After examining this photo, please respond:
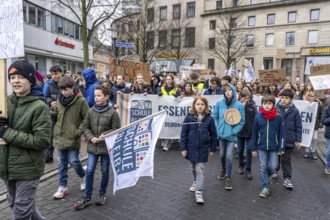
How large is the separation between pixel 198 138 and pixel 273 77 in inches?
282

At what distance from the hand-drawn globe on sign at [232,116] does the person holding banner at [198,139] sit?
33.5 inches

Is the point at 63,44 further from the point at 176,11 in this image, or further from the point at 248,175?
the point at 248,175

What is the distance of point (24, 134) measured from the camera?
2.84 metres

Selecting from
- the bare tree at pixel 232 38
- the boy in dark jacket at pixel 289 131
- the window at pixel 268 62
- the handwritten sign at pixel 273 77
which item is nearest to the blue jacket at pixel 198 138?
the boy in dark jacket at pixel 289 131

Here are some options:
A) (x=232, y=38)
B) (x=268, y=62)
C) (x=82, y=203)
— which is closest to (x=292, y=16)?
(x=268, y=62)

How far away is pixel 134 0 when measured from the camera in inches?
871

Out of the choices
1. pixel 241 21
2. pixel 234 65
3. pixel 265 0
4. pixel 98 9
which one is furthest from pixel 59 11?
pixel 265 0

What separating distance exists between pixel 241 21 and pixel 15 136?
1925 inches

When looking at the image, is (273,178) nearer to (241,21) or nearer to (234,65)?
(234,65)

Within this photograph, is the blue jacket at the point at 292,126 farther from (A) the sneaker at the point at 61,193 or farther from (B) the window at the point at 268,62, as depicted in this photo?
(B) the window at the point at 268,62

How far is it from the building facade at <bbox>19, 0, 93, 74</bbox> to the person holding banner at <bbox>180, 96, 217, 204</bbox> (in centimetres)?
2089

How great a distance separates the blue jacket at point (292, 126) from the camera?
5.57m

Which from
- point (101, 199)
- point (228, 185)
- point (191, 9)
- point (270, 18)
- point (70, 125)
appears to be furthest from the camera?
point (191, 9)

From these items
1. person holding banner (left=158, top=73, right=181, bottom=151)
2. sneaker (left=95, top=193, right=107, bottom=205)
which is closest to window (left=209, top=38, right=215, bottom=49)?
person holding banner (left=158, top=73, right=181, bottom=151)
